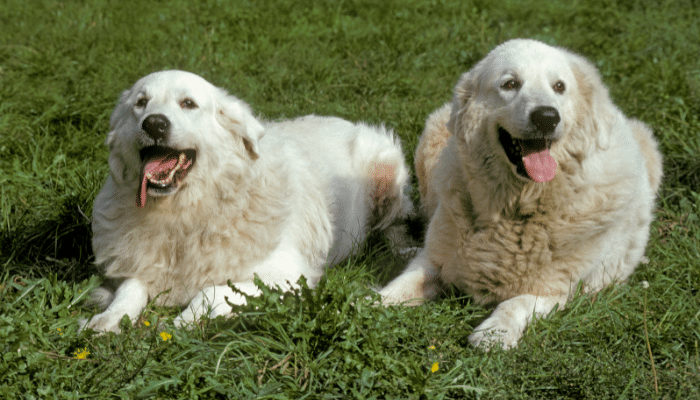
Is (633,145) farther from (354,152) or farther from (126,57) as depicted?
(126,57)

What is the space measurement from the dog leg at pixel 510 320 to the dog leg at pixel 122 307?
177cm

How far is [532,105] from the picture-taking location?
3.13 m

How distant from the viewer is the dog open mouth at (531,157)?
3.28 metres

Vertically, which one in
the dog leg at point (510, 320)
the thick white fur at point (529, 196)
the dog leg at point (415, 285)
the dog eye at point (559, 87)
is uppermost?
the dog eye at point (559, 87)

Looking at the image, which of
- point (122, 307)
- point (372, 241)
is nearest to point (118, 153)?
point (122, 307)

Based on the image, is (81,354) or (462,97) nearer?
(81,354)

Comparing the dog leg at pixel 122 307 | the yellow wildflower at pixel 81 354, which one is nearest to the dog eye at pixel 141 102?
the dog leg at pixel 122 307

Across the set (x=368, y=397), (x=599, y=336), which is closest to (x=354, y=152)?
(x=599, y=336)

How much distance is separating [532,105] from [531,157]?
30 centimetres

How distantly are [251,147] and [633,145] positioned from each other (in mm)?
2227

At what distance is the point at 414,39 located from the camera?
269 inches

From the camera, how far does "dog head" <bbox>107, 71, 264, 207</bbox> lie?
3203 mm

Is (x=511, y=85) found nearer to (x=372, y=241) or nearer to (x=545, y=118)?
(x=545, y=118)

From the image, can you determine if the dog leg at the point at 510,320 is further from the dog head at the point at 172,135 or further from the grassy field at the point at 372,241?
the dog head at the point at 172,135
